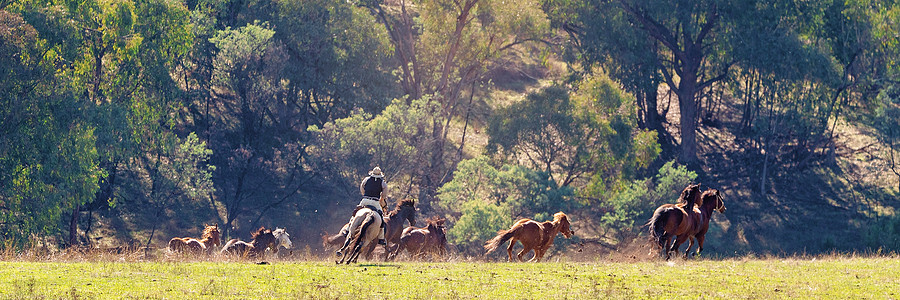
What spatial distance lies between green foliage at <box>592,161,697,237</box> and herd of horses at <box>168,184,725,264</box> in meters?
23.2

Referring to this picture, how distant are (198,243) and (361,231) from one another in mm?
11569

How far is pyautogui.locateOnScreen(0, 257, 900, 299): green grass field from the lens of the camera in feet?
55.0

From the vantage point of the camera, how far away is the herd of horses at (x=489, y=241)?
21984 millimetres

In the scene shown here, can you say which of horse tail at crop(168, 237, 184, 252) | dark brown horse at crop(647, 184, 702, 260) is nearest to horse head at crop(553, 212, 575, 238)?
dark brown horse at crop(647, 184, 702, 260)

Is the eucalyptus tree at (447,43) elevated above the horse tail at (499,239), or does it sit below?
above

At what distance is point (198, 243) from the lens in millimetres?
31391

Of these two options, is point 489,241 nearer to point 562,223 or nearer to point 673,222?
point 562,223

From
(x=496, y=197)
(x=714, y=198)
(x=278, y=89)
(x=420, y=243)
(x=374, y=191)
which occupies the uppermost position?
(x=278, y=89)

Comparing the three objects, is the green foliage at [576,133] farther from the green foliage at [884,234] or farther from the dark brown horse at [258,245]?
the dark brown horse at [258,245]

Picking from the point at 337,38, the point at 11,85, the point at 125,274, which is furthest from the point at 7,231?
the point at 337,38

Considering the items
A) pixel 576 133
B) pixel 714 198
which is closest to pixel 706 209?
pixel 714 198

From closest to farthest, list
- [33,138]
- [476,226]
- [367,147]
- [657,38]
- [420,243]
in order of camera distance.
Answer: [420,243] < [33,138] < [476,226] < [367,147] < [657,38]

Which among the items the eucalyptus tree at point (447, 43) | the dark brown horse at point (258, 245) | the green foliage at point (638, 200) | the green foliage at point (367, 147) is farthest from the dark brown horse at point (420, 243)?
the eucalyptus tree at point (447, 43)

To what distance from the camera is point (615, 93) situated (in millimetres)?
57500
